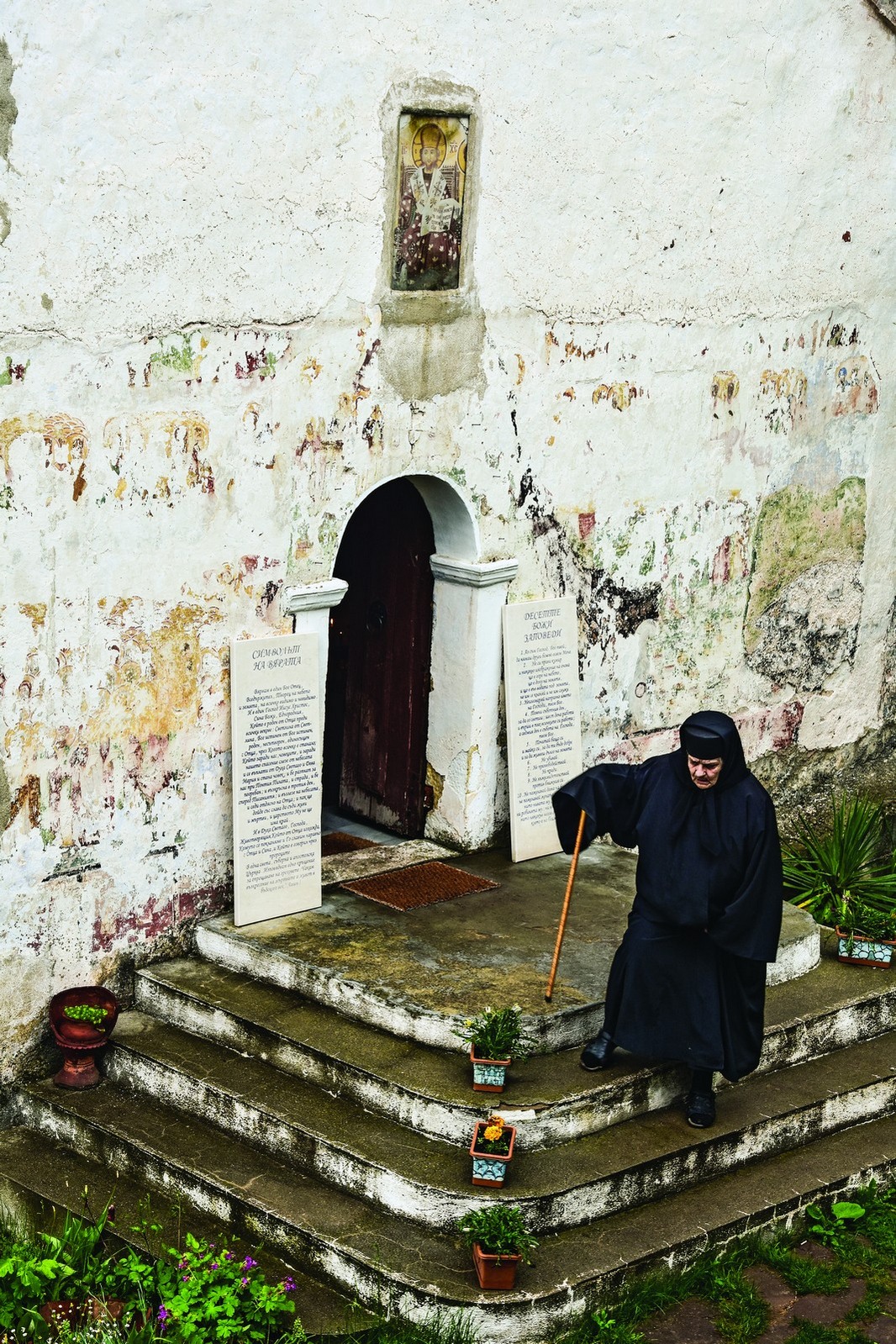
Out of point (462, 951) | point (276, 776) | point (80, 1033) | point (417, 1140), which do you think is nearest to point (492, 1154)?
point (417, 1140)

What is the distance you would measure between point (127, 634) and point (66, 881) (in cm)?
121

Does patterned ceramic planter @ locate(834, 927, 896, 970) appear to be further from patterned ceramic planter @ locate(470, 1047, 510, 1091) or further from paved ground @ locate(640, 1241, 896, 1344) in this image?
patterned ceramic planter @ locate(470, 1047, 510, 1091)

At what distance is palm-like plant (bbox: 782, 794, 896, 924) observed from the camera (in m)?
10.5

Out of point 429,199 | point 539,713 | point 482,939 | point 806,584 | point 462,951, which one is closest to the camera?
point 462,951

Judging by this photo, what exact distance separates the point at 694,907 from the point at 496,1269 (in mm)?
1748

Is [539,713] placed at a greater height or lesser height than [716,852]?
greater

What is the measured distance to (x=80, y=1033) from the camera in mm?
8289

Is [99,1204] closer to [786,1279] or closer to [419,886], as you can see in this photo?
[419,886]

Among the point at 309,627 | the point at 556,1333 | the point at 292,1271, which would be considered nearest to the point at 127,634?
the point at 309,627

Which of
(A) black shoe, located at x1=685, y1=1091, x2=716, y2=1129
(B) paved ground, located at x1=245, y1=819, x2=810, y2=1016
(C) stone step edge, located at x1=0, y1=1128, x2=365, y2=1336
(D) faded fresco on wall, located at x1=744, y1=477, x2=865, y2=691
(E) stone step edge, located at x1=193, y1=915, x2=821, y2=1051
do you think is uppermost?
(D) faded fresco on wall, located at x1=744, y1=477, x2=865, y2=691

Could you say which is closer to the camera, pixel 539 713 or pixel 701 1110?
pixel 701 1110

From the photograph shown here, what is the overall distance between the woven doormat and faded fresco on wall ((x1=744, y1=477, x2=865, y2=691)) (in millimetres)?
2826

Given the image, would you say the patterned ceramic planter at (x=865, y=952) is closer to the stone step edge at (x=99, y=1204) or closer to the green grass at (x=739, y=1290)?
the green grass at (x=739, y=1290)

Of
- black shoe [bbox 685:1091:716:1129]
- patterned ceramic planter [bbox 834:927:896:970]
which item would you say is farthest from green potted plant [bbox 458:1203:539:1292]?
patterned ceramic planter [bbox 834:927:896:970]
